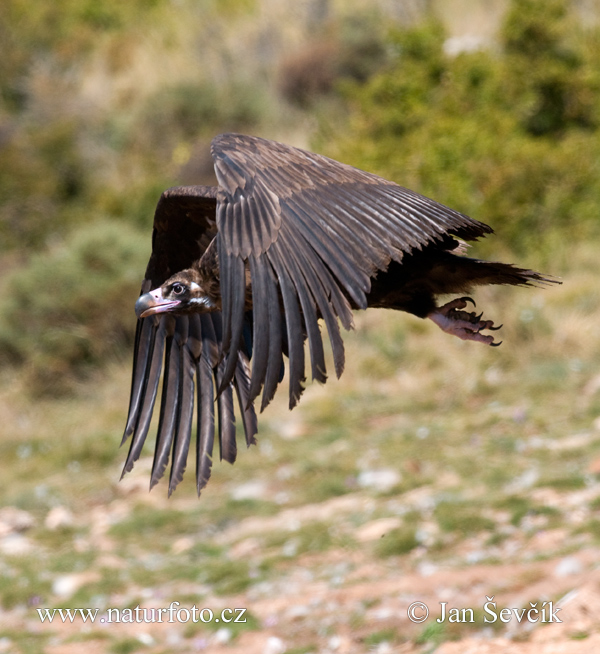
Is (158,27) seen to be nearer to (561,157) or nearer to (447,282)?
(561,157)

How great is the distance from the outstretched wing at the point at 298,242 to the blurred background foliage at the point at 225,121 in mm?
8191

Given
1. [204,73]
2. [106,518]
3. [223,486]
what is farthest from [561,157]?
[204,73]

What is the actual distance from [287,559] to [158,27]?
22278mm

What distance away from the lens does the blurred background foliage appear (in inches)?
481

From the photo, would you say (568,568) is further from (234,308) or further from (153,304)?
(234,308)

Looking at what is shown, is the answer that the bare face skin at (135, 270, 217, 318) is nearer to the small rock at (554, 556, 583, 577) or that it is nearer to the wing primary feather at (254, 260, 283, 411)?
the wing primary feather at (254, 260, 283, 411)

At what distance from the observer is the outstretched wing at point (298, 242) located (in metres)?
3.16

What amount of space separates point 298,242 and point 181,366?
6.32 feet

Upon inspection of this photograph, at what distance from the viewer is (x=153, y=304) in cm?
464

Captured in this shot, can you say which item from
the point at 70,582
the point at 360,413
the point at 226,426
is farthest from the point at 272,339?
the point at 360,413

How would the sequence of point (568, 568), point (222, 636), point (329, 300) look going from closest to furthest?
point (329, 300), point (568, 568), point (222, 636)

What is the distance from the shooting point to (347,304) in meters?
3.24

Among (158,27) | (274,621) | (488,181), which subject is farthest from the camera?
(158,27)

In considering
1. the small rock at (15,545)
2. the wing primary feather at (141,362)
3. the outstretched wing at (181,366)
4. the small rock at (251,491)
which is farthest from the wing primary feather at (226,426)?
the small rock at (15,545)
